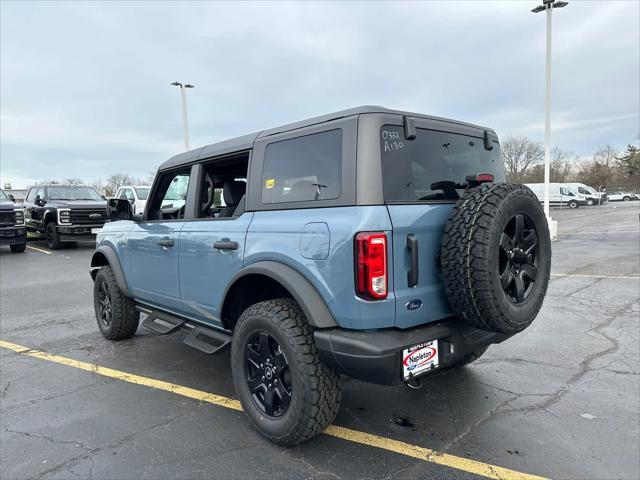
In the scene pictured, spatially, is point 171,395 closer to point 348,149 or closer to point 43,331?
point 348,149

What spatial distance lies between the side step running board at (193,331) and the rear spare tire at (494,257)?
1.75m

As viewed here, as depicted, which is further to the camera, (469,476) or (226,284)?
(226,284)

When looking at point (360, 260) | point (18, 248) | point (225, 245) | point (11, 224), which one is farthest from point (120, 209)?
point (18, 248)

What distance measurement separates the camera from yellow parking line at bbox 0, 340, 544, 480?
8.36ft

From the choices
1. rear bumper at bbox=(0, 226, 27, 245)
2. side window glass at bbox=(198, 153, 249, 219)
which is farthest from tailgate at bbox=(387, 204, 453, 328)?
rear bumper at bbox=(0, 226, 27, 245)

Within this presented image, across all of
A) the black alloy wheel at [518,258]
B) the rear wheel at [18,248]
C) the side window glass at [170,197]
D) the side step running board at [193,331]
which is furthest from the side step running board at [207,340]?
the rear wheel at [18,248]

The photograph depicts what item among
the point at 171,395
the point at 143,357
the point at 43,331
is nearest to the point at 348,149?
the point at 171,395

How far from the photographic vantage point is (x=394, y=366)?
2438 mm

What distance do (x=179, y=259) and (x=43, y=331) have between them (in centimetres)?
293

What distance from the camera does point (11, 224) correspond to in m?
13.0

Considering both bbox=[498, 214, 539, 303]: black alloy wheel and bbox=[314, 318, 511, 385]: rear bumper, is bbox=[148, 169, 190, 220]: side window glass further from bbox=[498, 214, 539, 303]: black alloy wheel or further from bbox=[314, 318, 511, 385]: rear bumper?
bbox=[498, 214, 539, 303]: black alloy wheel

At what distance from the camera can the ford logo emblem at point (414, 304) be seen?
2561 millimetres

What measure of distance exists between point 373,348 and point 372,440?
87cm

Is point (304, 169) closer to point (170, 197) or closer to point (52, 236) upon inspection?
point (170, 197)
